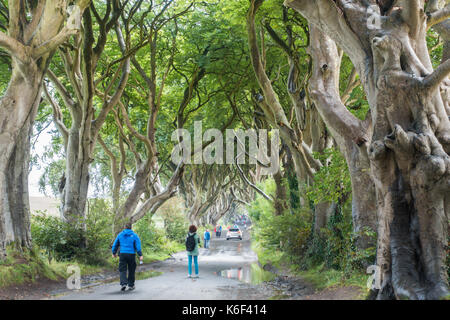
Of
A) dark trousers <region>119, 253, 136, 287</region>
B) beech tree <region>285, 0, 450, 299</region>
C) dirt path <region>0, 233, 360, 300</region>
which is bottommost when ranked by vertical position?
dirt path <region>0, 233, 360, 300</region>

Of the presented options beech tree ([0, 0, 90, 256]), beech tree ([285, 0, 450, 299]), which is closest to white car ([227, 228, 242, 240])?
beech tree ([0, 0, 90, 256])

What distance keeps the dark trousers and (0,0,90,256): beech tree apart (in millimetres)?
2621

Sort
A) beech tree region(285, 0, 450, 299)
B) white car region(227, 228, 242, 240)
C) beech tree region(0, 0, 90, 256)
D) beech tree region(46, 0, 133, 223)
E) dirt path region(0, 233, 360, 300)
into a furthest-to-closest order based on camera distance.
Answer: white car region(227, 228, 242, 240) → beech tree region(46, 0, 133, 223) → beech tree region(0, 0, 90, 256) → dirt path region(0, 233, 360, 300) → beech tree region(285, 0, 450, 299)

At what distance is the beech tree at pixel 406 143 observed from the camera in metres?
5.54

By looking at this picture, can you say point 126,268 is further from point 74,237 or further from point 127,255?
point 74,237

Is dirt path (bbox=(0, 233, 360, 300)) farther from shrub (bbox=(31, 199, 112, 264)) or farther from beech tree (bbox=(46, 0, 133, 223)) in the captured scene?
beech tree (bbox=(46, 0, 133, 223))

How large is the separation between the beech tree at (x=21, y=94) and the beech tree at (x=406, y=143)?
7.25 metres

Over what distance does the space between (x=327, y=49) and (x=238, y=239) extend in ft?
123

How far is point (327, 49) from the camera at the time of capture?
35.9ft

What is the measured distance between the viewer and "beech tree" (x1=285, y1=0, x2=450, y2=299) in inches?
218

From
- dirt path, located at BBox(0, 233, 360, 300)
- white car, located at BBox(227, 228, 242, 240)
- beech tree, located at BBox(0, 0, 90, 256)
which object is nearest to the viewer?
dirt path, located at BBox(0, 233, 360, 300)

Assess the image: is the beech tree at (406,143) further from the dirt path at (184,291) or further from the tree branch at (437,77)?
the dirt path at (184,291)
